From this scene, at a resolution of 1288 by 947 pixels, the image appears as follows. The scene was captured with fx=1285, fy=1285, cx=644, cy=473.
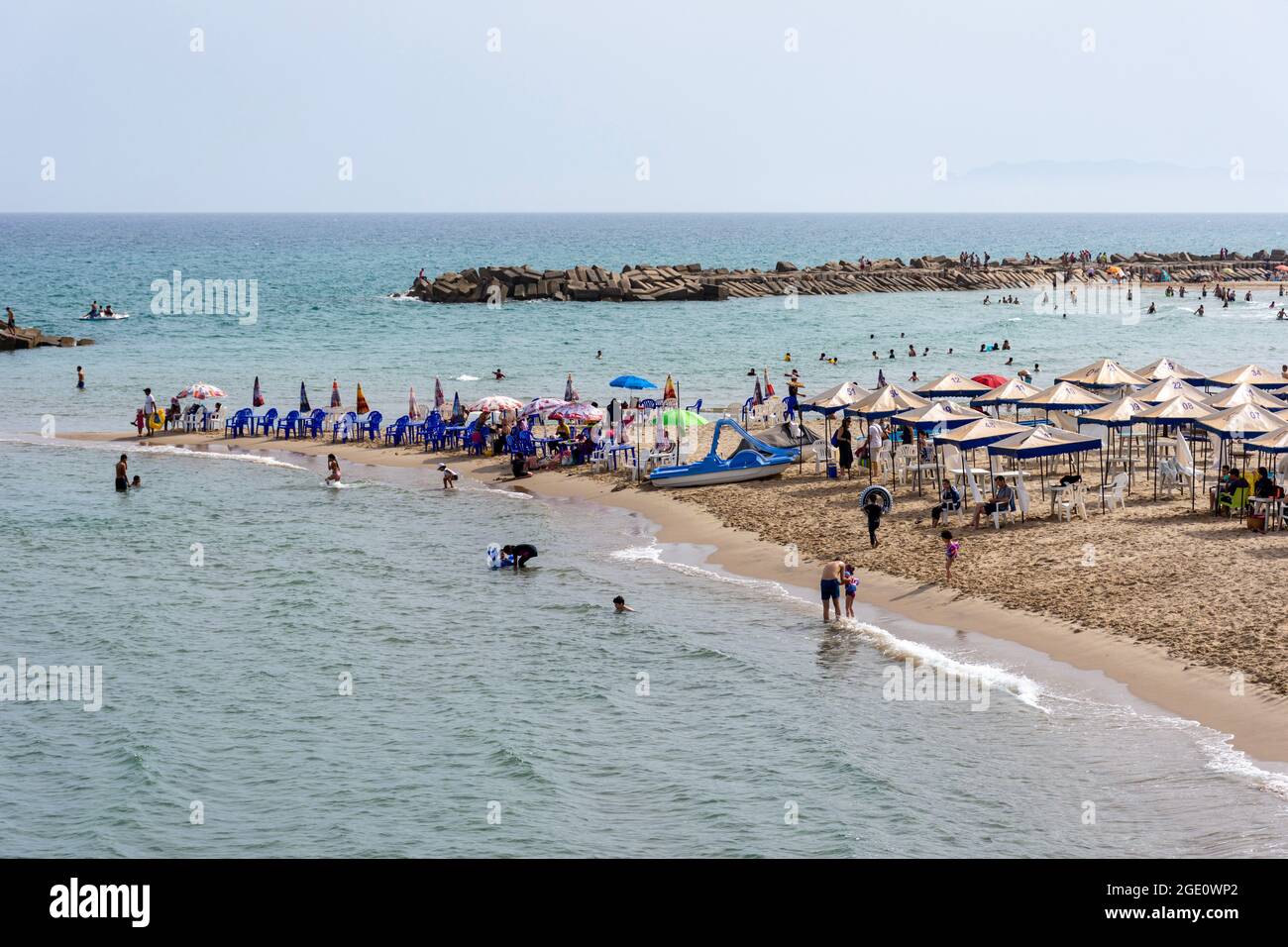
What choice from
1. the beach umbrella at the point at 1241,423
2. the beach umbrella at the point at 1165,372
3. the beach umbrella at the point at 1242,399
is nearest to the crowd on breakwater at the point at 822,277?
the beach umbrella at the point at 1165,372

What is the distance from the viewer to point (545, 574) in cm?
2523

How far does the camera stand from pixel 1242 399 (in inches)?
1089

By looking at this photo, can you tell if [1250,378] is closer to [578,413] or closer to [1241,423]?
[1241,423]

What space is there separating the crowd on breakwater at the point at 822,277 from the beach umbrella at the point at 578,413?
197 ft

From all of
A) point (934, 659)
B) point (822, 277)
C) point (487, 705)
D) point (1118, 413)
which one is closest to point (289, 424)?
point (487, 705)

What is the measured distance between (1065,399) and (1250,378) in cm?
599

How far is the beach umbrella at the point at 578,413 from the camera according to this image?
35312 mm

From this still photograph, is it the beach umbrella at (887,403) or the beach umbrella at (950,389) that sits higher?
the beach umbrella at (950,389)

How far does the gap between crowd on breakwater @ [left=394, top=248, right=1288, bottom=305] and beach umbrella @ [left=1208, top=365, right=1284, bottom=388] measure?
211 ft

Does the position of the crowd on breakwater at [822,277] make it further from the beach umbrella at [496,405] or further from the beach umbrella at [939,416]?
the beach umbrella at [939,416]

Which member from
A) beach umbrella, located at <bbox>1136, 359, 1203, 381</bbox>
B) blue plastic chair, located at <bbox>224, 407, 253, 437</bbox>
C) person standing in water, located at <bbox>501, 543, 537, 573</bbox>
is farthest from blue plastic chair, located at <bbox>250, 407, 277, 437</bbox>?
beach umbrella, located at <bbox>1136, 359, 1203, 381</bbox>

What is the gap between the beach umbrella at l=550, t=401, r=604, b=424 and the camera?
3531 cm
